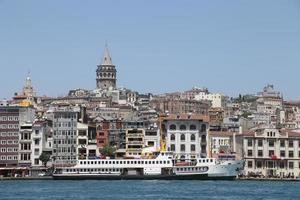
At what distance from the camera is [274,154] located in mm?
91188

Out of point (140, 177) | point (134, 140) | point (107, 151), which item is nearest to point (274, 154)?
point (134, 140)

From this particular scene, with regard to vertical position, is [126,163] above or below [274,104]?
below

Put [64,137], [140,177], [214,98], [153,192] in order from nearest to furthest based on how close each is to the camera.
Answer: [153,192] < [140,177] < [64,137] < [214,98]

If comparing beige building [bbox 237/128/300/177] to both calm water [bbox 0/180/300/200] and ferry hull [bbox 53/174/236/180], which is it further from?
calm water [bbox 0/180/300/200]

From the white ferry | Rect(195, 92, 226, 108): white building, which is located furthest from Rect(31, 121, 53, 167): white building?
Rect(195, 92, 226, 108): white building

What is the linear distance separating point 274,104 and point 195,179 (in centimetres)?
9114

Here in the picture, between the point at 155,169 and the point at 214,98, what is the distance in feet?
310

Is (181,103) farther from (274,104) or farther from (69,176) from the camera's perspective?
(69,176)

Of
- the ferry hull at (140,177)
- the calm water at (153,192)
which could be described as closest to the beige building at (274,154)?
the ferry hull at (140,177)

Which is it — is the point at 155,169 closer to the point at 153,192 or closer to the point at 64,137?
the point at 64,137

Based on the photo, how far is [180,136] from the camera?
9275 cm

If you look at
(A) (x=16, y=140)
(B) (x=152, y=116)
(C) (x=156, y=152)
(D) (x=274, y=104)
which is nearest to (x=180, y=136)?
(C) (x=156, y=152)

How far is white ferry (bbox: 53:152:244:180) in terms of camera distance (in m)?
82.4

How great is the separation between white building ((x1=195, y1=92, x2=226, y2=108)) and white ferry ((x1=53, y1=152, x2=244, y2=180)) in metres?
89.6
